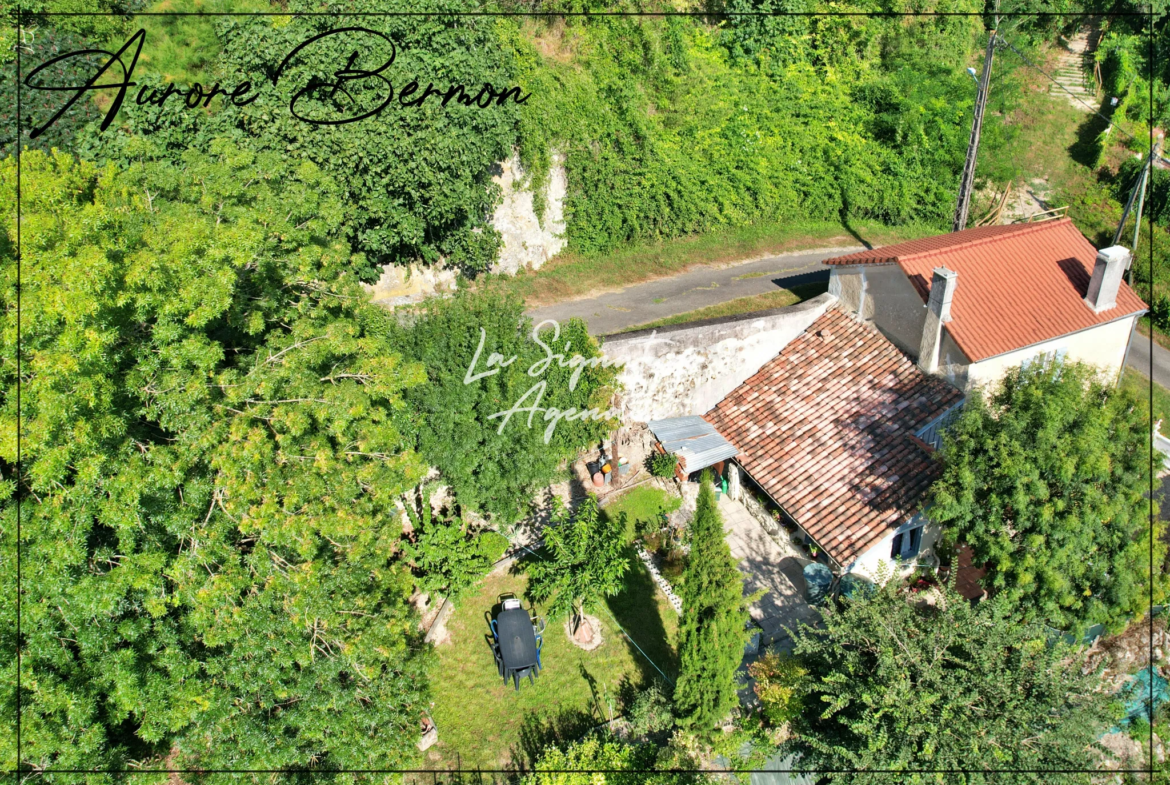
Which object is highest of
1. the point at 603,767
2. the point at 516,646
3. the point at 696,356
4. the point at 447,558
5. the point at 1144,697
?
the point at 696,356

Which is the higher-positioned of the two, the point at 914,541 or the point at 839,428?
the point at 839,428

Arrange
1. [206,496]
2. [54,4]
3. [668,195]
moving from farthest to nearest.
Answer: [668,195] → [54,4] → [206,496]

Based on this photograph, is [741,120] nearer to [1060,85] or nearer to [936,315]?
[936,315]

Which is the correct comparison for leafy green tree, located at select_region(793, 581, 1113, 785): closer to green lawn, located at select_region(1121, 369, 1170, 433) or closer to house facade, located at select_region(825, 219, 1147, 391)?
house facade, located at select_region(825, 219, 1147, 391)

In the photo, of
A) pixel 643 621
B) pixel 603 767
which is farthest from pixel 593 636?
pixel 603 767

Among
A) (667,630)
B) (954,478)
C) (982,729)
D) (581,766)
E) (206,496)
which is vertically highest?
(206,496)

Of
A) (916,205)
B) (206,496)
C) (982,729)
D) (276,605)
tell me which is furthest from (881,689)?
(916,205)

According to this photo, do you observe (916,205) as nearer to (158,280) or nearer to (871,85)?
(871,85)
